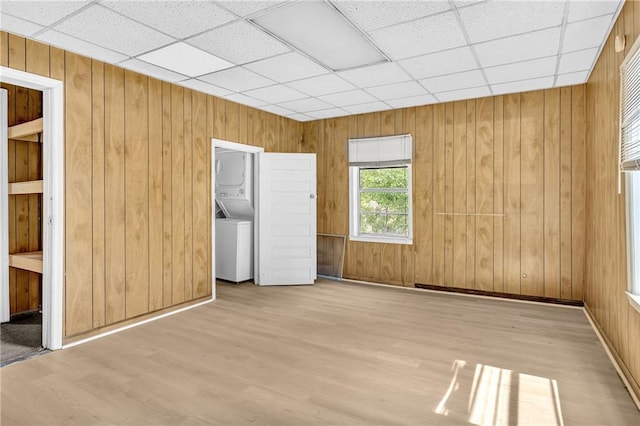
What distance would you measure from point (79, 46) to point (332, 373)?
129 inches

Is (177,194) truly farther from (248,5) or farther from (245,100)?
(248,5)

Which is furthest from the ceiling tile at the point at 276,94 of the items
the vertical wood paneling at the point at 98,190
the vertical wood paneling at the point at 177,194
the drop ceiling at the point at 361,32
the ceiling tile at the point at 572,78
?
the ceiling tile at the point at 572,78

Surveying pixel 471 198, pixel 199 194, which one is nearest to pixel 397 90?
pixel 471 198

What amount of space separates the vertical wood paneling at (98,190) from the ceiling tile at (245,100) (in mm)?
1536

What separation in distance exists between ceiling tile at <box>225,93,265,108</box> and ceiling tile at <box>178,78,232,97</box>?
0.13 meters

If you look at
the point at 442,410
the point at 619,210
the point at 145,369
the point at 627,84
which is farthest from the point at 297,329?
the point at 627,84

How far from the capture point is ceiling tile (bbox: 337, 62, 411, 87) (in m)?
3.77

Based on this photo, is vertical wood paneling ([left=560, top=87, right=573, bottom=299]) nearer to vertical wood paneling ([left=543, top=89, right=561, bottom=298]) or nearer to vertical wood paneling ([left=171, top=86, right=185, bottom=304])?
vertical wood paneling ([left=543, top=89, right=561, bottom=298])

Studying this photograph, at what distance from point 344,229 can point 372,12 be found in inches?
144

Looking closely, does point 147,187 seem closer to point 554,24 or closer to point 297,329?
point 297,329

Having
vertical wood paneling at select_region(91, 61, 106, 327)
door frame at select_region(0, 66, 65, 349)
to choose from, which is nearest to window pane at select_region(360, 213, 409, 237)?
vertical wood paneling at select_region(91, 61, 106, 327)

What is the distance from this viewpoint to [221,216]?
6.48 meters

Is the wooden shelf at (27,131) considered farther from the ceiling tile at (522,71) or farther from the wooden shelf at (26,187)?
the ceiling tile at (522,71)

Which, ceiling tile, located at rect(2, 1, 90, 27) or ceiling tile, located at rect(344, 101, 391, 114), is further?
ceiling tile, located at rect(344, 101, 391, 114)
